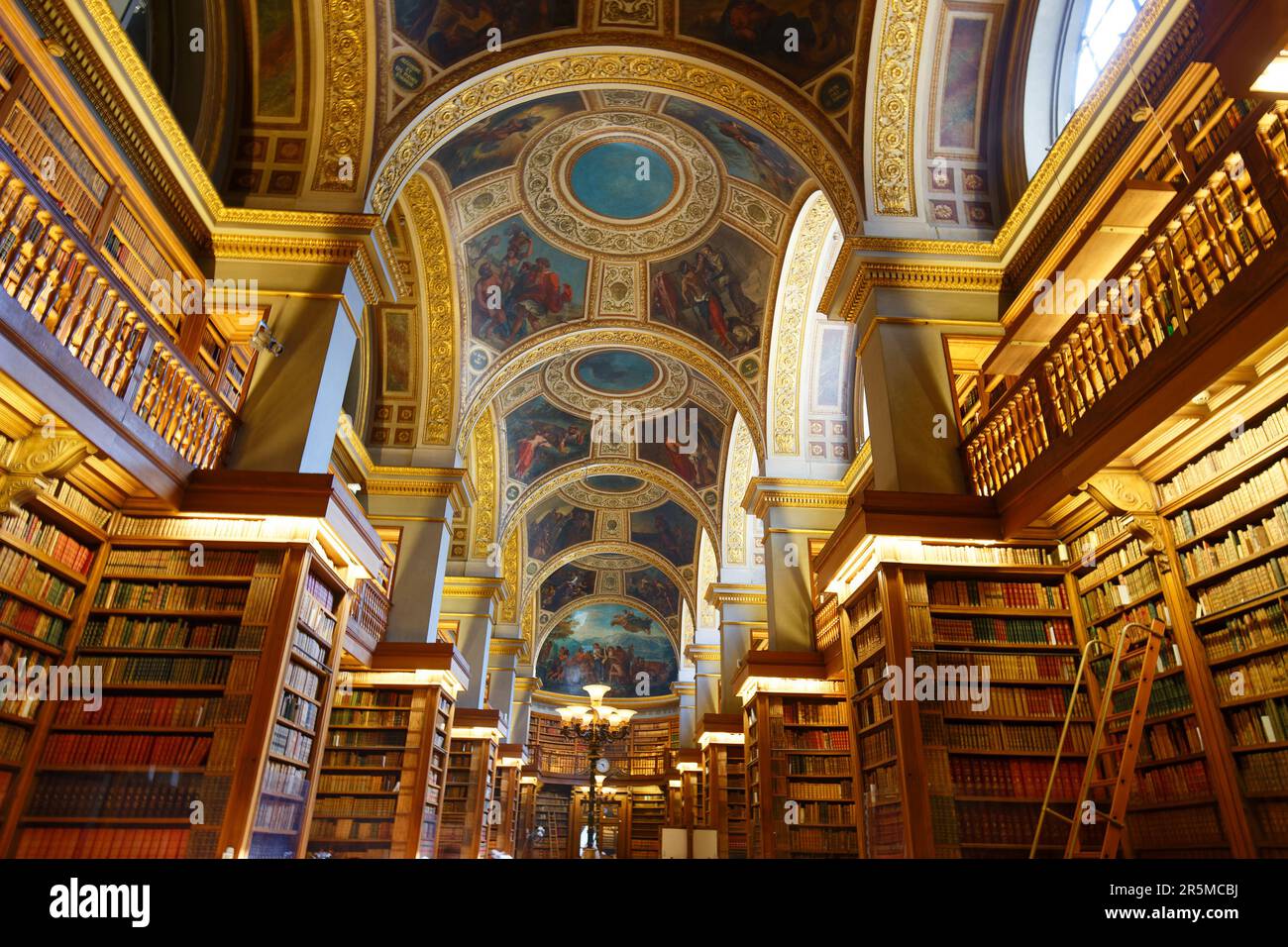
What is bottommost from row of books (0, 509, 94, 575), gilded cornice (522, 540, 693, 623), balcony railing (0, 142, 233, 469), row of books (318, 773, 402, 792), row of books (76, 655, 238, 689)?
row of books (318, 773, 402, 792)

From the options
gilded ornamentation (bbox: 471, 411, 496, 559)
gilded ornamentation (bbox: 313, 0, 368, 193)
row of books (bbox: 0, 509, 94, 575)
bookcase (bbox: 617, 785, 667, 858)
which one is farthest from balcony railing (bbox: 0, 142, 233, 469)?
bookcase (bbox: 617, 785, 667, 858)

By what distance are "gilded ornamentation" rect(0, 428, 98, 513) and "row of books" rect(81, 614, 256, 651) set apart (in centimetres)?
142

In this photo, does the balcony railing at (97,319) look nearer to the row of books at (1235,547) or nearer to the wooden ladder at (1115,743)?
the wooden ladder at (1115,743)

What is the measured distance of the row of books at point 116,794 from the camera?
5.51 meters

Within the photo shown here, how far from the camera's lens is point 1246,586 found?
470cm

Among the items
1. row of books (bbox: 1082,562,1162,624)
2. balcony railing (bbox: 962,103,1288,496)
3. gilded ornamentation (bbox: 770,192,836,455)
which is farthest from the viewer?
gilded ornamentation (bbox: 770,192,836,455)

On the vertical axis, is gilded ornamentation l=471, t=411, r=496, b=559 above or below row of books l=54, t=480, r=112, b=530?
above

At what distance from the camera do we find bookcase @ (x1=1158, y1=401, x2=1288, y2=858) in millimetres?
4473

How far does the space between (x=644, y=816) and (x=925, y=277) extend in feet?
72.4

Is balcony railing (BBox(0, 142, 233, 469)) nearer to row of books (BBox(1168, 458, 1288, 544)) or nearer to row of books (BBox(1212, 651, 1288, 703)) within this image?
row of books (BBox(1168, 458, 1288, 544))
